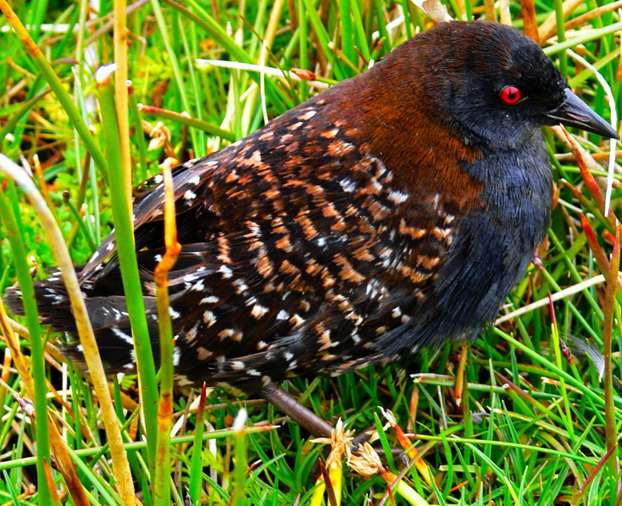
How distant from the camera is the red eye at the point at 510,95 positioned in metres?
1.99

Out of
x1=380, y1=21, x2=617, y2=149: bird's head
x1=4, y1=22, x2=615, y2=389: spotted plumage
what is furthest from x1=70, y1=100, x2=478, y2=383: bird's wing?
x1=380, y1=21, x2=617, y2=149: bird's head

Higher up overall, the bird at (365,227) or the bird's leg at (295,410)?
the bird at (365,227)

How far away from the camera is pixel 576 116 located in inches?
81.7

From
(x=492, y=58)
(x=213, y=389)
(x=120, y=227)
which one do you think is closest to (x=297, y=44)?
(x=492, y=58)

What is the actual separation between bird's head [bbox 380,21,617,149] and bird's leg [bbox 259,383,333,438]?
2.84ft

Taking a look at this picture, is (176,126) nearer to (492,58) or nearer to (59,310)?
(59,310)

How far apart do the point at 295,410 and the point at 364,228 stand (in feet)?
1.86

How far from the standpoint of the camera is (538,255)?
2.45 m

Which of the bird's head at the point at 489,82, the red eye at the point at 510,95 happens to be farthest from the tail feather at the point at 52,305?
the red eye at the point at 510,95

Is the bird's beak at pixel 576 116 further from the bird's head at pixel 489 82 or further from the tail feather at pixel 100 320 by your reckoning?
the tail feather at pixel 100 320

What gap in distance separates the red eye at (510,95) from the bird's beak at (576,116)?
12 centimetres

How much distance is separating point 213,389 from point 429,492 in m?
0.72

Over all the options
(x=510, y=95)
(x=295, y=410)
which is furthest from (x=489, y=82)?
(x=295, y=410)

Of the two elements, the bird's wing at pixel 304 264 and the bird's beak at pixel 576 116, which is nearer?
the bird's wing at pixel 304 264
